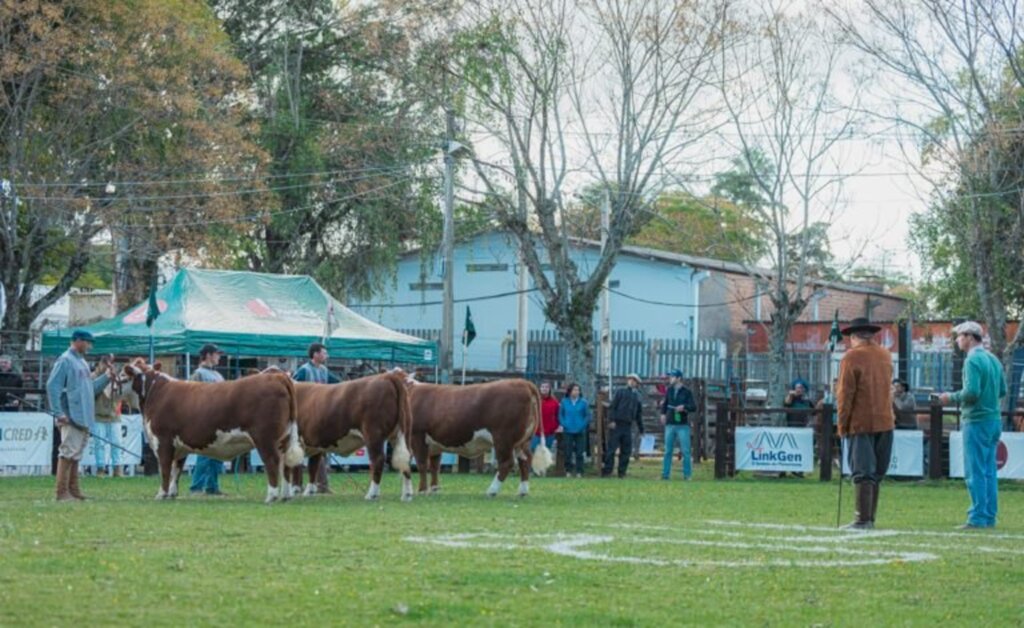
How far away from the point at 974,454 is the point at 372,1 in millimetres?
32915

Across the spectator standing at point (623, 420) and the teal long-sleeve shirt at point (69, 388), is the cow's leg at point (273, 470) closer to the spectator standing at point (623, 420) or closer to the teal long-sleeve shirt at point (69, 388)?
the teal long-sleeve shirt at point (69, 388)

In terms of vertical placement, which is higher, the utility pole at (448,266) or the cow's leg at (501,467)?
the utility pole at (448,266)

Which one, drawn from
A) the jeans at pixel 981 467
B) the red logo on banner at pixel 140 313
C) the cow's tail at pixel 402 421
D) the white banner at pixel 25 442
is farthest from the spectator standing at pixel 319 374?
the jeans at pixel 981 467

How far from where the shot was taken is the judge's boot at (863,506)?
1589cm

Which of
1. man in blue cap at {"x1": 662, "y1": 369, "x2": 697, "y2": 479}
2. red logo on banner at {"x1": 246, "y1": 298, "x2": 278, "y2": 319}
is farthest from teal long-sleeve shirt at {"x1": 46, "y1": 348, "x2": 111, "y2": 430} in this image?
man in blue cap at {"x1": 662, "y1": 369, "x2": 697, "y2": 479}

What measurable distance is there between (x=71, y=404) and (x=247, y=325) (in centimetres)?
1164

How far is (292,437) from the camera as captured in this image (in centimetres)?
1945

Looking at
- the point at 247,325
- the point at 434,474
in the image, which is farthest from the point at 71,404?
the point at 247,325

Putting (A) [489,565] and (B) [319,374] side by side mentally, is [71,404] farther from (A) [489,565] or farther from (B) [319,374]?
(A) [489,565]

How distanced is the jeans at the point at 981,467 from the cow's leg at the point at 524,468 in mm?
7066

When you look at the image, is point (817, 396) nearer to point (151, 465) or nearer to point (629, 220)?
point (629, 220)

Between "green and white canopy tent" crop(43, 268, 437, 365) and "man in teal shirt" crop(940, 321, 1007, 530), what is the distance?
629 inches

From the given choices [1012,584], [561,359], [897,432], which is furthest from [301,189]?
[1012,584]

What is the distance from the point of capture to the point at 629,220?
35625 mm
